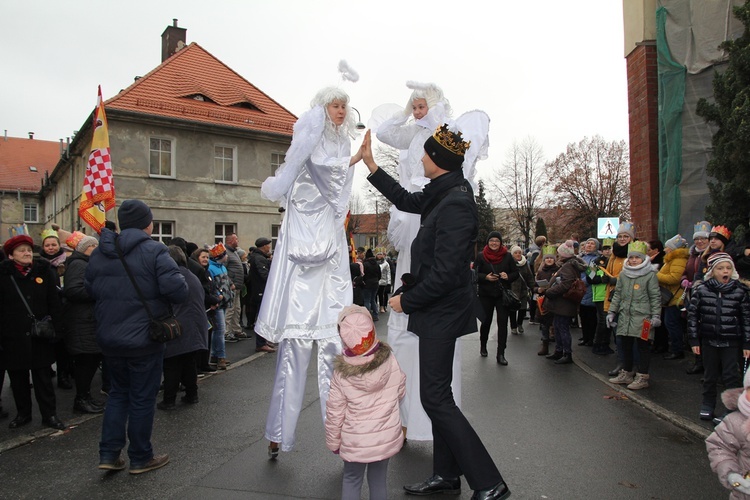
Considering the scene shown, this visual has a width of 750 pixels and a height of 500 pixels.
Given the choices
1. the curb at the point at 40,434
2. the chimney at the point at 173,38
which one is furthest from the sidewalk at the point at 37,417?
the chimney at the point at 173,38

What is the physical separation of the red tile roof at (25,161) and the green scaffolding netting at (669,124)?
191 ft

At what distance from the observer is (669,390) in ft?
21.8

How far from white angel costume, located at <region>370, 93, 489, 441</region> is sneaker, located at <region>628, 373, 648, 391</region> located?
3.44 meters

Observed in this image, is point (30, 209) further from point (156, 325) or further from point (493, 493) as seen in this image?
point (493, 493)

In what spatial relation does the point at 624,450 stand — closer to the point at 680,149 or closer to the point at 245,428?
the point at 245,428

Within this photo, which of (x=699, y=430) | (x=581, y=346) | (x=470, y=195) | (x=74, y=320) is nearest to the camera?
(x=470, y=195)

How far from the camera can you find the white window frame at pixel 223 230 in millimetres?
26094

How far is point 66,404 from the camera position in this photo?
20.8ft

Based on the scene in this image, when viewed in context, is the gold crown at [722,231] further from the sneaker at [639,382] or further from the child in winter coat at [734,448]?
the child in winter coat at [734,448]

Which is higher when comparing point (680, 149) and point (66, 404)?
point (680, 149)

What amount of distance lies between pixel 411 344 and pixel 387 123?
1837 mm

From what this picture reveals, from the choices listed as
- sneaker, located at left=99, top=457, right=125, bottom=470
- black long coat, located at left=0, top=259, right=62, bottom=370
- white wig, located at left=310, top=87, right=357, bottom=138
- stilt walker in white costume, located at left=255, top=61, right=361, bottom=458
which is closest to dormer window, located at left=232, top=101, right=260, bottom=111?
black long coat, located at left=0, top=259, right=62, bottom=370

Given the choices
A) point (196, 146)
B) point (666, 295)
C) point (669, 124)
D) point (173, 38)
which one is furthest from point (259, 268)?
point (173, 38)

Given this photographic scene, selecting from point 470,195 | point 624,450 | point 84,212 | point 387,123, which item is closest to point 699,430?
point 624,450
